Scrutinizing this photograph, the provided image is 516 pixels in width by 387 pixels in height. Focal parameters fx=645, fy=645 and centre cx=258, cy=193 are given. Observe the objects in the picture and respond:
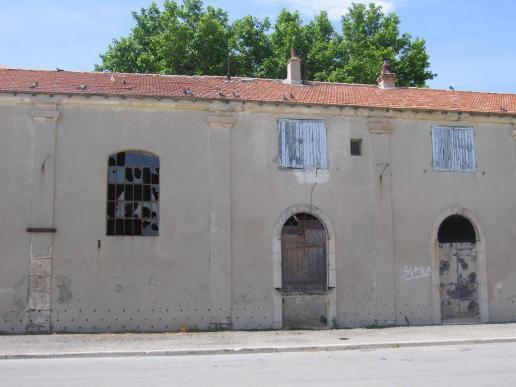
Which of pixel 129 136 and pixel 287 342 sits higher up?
pixel 129 136

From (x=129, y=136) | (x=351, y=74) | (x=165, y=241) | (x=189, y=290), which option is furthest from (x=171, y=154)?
(x=351, y=74)

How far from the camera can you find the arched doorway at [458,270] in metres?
20.1

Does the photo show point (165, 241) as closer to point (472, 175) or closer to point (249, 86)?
point (249, 86)

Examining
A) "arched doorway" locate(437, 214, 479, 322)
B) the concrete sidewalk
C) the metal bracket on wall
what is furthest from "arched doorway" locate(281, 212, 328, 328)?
the metal bracket on wall

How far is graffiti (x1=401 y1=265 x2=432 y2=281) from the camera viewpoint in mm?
19812

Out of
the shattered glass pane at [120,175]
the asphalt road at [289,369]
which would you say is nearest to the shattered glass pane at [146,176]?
the shattered glass pane at [120,175]

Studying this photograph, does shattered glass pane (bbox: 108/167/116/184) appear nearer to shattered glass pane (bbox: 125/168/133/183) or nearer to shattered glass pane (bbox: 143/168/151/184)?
shattered glass pane (bbox: 125/168/133/183)

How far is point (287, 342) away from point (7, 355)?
21.0 feet

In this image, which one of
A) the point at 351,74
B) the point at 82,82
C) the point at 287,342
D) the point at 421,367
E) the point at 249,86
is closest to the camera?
the point at 421,367

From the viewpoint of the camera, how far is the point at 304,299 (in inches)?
756

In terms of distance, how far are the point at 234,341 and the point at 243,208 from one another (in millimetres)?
4500

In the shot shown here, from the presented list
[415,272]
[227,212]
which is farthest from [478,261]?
[227,212]

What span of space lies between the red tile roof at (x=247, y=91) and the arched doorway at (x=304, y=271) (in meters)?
3.87

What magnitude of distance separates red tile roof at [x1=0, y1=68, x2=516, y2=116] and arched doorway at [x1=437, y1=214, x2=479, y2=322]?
153 inches
